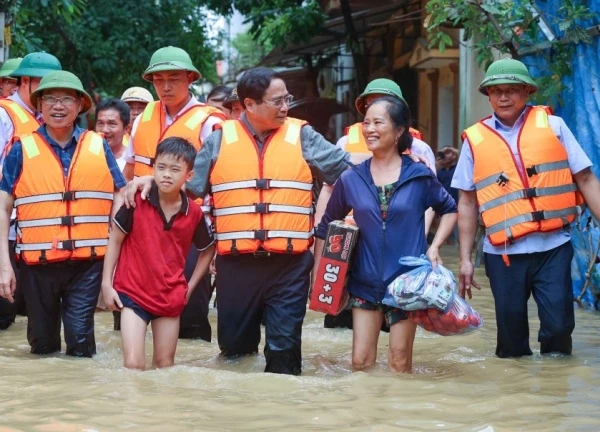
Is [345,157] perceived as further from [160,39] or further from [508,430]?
[160,39]

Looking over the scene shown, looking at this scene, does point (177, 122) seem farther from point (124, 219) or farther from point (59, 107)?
point (124, 219)

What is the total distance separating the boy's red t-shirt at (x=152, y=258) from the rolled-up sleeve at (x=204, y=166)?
0.14 meters

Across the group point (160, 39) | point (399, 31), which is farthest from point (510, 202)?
point (399, 31)

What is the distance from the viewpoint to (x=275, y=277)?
657cm

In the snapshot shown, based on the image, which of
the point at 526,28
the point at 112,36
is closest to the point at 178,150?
the point at 526,28

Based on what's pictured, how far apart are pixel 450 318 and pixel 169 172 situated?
5.70 ft

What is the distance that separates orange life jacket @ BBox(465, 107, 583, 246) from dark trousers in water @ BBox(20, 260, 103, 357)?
2456 millimetres

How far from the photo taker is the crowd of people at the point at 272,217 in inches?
253

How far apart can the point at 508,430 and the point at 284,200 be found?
198 centimetres

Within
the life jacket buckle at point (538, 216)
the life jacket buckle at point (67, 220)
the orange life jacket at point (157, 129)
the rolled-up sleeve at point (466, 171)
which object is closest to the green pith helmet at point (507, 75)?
the rolled-up sleeve at point (466, 171)

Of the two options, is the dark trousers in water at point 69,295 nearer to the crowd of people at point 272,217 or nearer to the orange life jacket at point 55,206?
the crowd of people at point 272,217

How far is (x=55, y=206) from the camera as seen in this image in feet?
23.1

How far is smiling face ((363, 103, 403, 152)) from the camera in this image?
21.3ft

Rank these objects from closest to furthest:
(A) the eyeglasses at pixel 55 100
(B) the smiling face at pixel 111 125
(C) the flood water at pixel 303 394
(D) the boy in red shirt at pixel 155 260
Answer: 1. (C) the flood water at pixel 303 394
2. (D) the boy in red shirt at pixel 155 260
3. (A) the eyeglasses at pixel 55 100
4. (B) the smiling face at pixel 111 125
